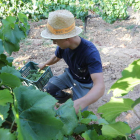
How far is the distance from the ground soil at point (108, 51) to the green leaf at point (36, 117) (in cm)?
237

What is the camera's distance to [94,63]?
2008mm

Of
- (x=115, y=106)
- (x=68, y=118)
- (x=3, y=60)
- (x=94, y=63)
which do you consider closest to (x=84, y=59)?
(x=94, y=63)

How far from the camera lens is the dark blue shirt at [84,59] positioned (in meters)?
2.01

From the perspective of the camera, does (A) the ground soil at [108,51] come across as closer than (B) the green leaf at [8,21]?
No

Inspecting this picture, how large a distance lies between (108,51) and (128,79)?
5.03m

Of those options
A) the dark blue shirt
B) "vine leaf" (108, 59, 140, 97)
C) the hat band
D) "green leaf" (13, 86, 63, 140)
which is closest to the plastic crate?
the dark blue shirt

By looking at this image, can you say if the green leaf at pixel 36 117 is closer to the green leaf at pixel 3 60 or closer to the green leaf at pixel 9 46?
the green leaf at pixel 3 60

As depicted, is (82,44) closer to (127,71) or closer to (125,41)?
(127,71)

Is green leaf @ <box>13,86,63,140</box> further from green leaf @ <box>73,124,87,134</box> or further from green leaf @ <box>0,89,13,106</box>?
green leaf @ <box>73,124,87,134</box>

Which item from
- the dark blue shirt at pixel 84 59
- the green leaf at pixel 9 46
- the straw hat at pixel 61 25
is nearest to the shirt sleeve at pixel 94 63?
the dark blue shirt at pixel 84 59

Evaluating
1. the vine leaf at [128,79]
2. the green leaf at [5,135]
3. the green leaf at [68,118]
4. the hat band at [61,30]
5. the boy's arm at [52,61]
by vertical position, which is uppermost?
the vine leaf at [128,79]

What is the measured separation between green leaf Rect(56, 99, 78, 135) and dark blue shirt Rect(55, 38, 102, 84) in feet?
3.60

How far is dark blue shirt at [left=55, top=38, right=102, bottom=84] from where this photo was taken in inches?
79.0

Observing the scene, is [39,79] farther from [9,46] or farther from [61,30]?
[9,46]
